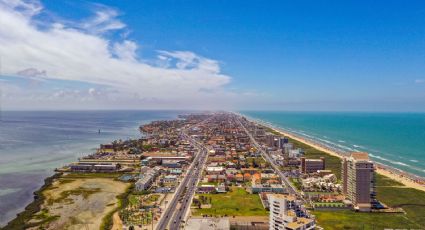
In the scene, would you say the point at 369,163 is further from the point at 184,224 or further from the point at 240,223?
the point at 184,224

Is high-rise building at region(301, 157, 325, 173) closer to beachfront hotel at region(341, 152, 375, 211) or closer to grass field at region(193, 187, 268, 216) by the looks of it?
beachfront hotel at region(341, 152, 375, 211)

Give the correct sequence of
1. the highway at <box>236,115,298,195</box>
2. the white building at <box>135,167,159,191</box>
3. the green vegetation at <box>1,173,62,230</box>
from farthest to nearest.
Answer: the highway at <box>236,115,298,195</box>
the white building at <box>135,167,159,191</box>
the green vegetation at <box>1,173,62,230</box>

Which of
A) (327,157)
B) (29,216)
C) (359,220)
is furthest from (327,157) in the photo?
(29,216)

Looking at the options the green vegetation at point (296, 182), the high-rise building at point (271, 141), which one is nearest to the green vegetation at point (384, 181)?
the green vegetation at point (296, 182)

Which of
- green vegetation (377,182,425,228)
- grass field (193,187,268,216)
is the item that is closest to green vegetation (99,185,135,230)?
grass field (193,187,268,216)

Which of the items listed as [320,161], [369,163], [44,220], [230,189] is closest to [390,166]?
[320,161]

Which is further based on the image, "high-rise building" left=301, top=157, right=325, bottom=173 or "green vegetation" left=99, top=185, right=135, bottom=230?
"high-rise building" left=301, top=157, right=325, bottom=173
